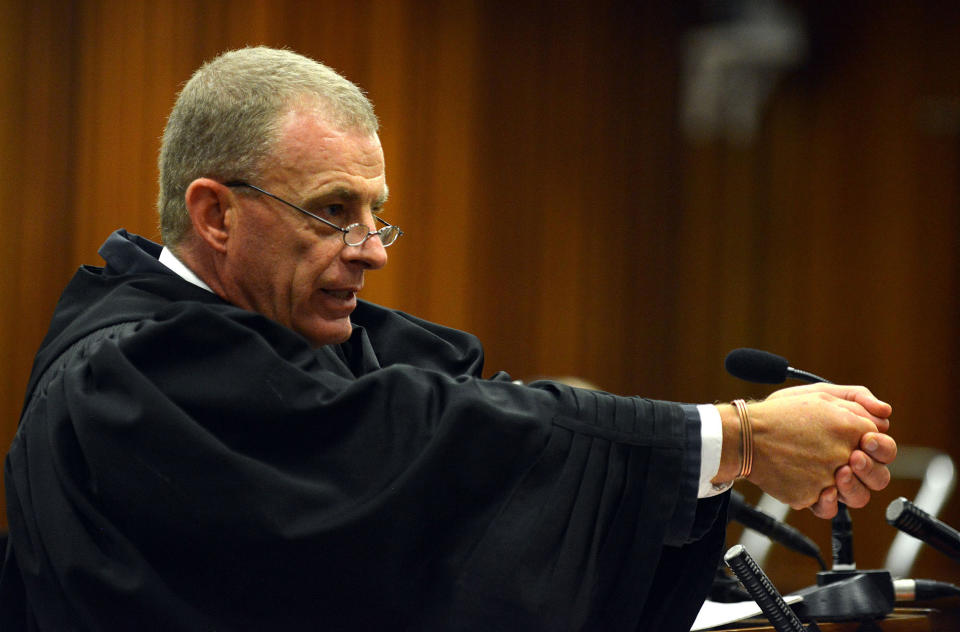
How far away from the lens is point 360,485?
1646 millimetres

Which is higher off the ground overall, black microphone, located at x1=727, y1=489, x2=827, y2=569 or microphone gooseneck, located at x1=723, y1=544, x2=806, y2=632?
microphone gooseneck, located at x1=723, y1=544, x2=806, y2=632

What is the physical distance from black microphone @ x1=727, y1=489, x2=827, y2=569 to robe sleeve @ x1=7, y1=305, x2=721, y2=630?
2.58 feet

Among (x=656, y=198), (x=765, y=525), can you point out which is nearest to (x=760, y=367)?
(x=765, y=525)

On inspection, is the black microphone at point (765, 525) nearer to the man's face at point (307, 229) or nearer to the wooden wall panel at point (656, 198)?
the man's face at point (307, 229)

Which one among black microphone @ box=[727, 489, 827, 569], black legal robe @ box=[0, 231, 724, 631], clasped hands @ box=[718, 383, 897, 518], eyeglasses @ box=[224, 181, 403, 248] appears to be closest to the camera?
black legal robe @ box=[0, 231, 724, 631]

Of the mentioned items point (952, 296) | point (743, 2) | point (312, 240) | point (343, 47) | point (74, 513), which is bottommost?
point (952, 296)

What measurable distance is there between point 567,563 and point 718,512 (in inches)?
12.0

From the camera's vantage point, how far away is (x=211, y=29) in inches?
195

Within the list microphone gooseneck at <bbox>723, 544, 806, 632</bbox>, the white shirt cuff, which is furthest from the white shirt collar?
microphone gooseneck at <bbox>723, 544, 806, 632</bbox>

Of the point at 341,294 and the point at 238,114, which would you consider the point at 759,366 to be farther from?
the point at 238,114

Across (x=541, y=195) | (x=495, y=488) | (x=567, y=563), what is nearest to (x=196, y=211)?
(x=495, y=488)

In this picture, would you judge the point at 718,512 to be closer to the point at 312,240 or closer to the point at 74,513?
the point at 312,240

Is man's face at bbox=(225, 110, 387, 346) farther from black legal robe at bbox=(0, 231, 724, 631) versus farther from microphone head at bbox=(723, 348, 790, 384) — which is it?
microphone head at bbox=(723, 348, 790, 384)

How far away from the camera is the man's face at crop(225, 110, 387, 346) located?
6.46ft
